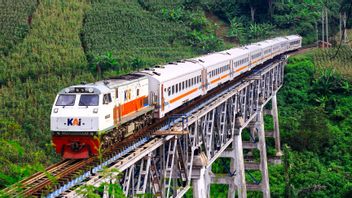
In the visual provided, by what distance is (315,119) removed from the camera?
4959cm

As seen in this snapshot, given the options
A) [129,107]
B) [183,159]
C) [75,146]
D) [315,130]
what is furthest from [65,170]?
[315,130]

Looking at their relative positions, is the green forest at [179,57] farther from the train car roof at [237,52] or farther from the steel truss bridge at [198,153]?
the train car roof at [237,52]

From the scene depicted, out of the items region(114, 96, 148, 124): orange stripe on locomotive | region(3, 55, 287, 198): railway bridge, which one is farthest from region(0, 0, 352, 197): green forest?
region(114, 96, 148, 124): orange stripe on locomotive

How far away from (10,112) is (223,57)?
1951cm

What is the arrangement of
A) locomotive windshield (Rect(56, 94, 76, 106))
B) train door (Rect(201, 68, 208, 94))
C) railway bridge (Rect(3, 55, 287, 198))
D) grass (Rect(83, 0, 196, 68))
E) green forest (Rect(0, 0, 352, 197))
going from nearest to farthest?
Answer: railway bridge (Rect(3, 55, 287, 198))
locomotive windshield (Rect(56, 94, 76, 106))
train door (Rect(201, 68, 208, 94))
green forest (Rect(0, 0, 352, 197))
grass (Rect(83, 0, 196, 68))

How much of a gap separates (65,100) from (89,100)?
Result: 79cm

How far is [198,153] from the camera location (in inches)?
1042

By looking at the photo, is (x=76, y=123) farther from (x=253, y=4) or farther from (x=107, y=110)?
(x=253, y=4)

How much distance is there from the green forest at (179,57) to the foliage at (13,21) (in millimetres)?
121

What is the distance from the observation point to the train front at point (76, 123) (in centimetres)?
1700

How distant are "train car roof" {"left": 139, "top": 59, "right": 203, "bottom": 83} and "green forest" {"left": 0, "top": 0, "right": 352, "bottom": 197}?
899 cm

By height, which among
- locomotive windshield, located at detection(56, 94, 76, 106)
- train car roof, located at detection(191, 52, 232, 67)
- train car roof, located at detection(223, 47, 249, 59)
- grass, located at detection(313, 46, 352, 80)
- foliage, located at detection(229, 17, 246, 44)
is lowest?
grass, located at detection(313, 46, 352, 80)

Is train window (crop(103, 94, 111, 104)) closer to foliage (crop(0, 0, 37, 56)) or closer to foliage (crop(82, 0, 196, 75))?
foliage (crop(82, 0, 196, 75))

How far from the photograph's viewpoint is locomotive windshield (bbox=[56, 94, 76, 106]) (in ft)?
58.7
